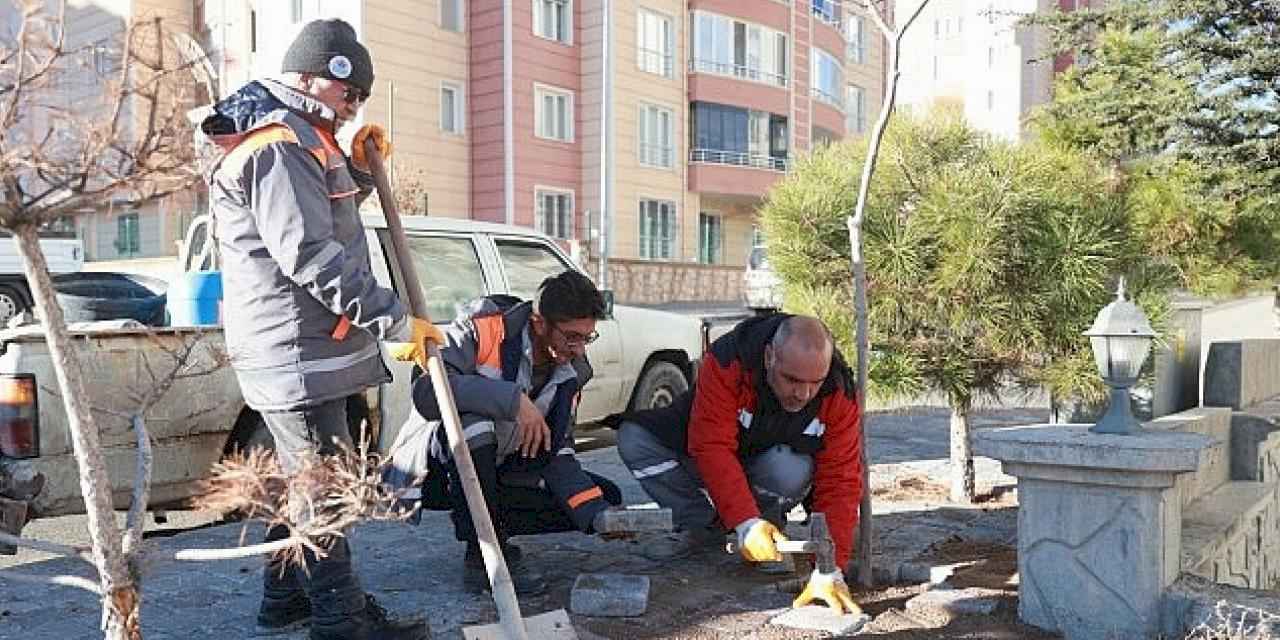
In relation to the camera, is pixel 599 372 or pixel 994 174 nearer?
pixel 994 174

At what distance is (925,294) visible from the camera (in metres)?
4.26

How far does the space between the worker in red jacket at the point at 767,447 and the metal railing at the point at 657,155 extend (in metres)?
21.5

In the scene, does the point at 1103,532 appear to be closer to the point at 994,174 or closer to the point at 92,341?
the point at 994,174

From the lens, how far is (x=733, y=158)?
89.1ft

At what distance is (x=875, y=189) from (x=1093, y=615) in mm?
1992

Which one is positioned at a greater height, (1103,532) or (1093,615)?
(1103,532)

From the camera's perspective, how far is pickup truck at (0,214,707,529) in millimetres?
4008

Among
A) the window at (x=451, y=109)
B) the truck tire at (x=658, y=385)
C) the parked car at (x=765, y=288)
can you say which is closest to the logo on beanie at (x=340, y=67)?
the parked car at (x=765, y=288)

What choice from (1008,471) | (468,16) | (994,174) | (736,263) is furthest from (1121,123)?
(736,263)

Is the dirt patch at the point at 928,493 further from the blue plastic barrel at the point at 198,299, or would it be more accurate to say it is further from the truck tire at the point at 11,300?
the truck tire at the point at 11,300

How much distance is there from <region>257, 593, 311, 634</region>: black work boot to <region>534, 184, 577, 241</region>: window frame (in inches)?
791

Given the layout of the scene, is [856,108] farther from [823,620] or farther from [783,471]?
[823,620]

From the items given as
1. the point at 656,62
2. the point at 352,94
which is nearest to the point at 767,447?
the point at 352,94

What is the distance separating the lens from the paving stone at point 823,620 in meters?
2.95
